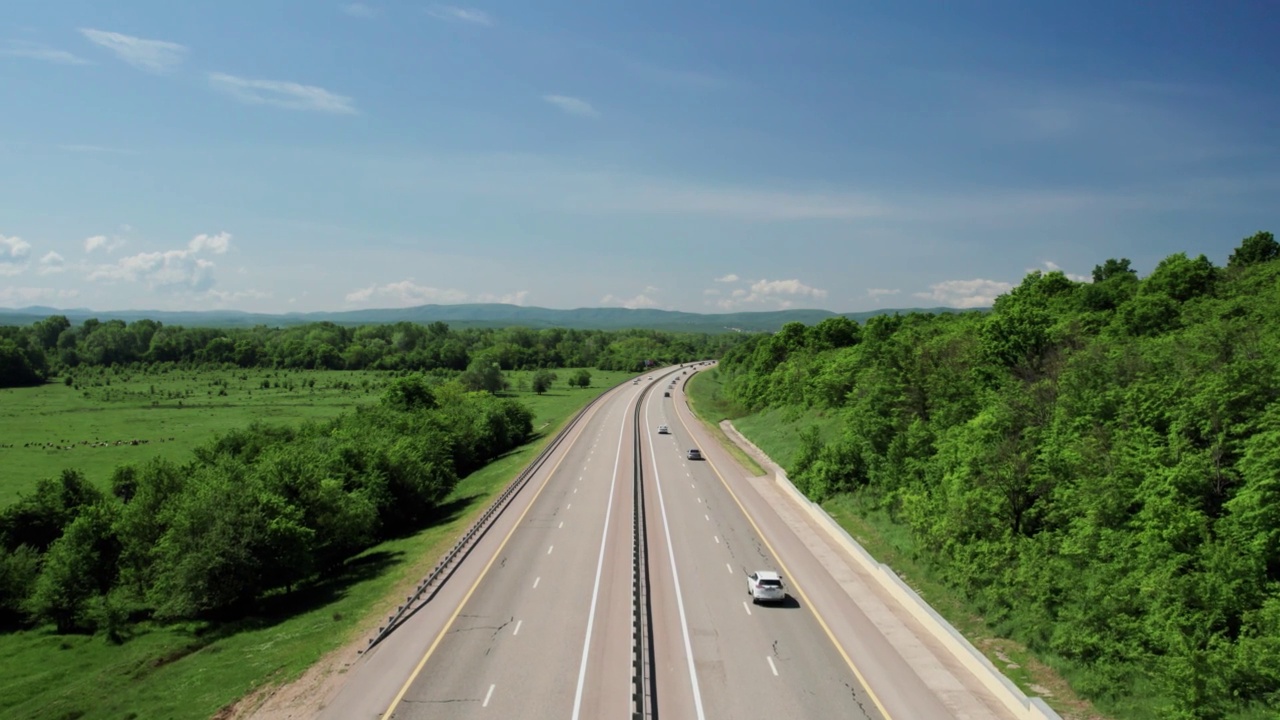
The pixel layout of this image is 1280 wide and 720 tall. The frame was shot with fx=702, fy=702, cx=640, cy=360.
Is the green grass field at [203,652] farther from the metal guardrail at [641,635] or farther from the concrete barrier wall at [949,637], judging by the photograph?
the concrete barrier wall at [949,637]

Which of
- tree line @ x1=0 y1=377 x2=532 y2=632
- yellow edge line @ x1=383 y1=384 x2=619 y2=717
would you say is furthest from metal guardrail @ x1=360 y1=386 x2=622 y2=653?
tree line @ x1=0 y1=377 x2=532 y2=632

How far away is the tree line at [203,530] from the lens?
3931 centimetres

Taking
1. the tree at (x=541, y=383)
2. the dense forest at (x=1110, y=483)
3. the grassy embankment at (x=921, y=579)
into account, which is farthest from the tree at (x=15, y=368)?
the dense forest at (x=1110, y=483)

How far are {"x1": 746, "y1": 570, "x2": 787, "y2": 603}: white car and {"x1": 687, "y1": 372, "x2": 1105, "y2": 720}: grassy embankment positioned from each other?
22.9 feet

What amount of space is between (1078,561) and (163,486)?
56444mm

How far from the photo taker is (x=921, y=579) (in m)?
35.0

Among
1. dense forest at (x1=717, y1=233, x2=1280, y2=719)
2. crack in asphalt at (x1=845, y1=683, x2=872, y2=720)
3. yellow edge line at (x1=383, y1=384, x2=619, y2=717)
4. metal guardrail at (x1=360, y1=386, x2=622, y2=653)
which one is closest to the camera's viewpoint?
dense forest at (x1=717, y1=233, x2=1280, y2=719)

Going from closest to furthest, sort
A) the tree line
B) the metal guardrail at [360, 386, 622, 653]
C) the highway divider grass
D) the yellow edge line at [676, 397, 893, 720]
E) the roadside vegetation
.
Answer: the yellow edge line at [676, 397, 893, 720]
the metal guardrail at [360, 386, 622, 653]
the roadside vegetation
the tree line
the highway divider grass

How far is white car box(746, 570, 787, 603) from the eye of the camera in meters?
31.4

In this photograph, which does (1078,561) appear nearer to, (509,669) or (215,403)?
(509,669)

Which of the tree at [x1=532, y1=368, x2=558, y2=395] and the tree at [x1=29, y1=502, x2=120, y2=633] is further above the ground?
the tree at [x1=532, y1=368, x2=558, y2=395]

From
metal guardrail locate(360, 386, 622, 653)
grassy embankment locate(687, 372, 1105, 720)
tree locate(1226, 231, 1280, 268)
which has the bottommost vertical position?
metal guardrail locate(360, 386, 622, 653)

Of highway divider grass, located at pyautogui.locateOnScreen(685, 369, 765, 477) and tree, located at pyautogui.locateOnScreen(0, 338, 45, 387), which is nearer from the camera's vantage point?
highway divider grass, located at pyautogui.locateOnScreen(685, 369, 765, 477)

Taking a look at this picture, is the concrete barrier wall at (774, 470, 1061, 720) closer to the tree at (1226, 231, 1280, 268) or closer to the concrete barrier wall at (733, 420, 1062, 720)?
the concrete barrier wall at (733, 420, 1062, 720)
